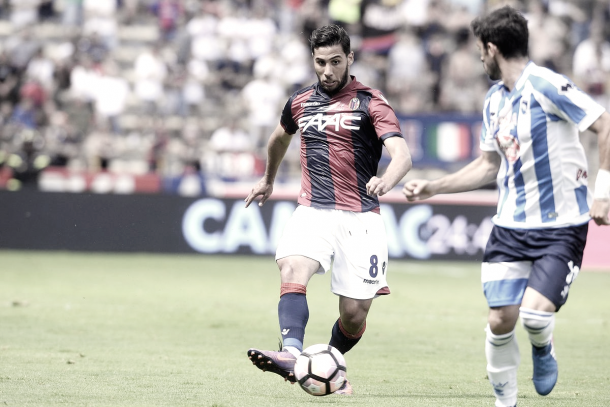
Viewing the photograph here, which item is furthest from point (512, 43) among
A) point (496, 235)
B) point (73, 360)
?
point (73, 360)

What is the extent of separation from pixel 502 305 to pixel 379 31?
17.1m

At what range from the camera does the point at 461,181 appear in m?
6.07

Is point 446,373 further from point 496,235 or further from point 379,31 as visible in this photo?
point 379,31

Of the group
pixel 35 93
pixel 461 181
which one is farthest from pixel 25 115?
pixel 461 181

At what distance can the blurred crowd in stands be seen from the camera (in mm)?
20312

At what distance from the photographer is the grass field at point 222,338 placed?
690 centimetres

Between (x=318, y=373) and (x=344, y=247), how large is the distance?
43.9 inches

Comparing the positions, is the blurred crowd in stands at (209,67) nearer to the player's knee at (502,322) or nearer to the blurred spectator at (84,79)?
the blurred spectator at (84,79)

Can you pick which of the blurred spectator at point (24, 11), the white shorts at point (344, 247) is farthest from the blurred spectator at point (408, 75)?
the white shorts at point (344, 247)

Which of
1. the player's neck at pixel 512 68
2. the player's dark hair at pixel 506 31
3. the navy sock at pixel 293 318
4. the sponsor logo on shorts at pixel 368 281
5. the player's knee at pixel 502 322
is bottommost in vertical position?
the navy sock at pixel 293 318

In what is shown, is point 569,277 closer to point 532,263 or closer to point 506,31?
point 532,263

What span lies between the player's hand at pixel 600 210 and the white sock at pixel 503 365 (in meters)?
0.84

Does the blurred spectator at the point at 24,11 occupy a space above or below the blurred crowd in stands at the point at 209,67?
above

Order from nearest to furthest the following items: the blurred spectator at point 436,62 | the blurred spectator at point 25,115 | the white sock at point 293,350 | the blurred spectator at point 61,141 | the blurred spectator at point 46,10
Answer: the white sock at point 293,350
the blurred spectator at point 61,141
the blurred spectator at point 25,115
the blurred spectator at point 436,62
the blurred spectator at point 46,10
